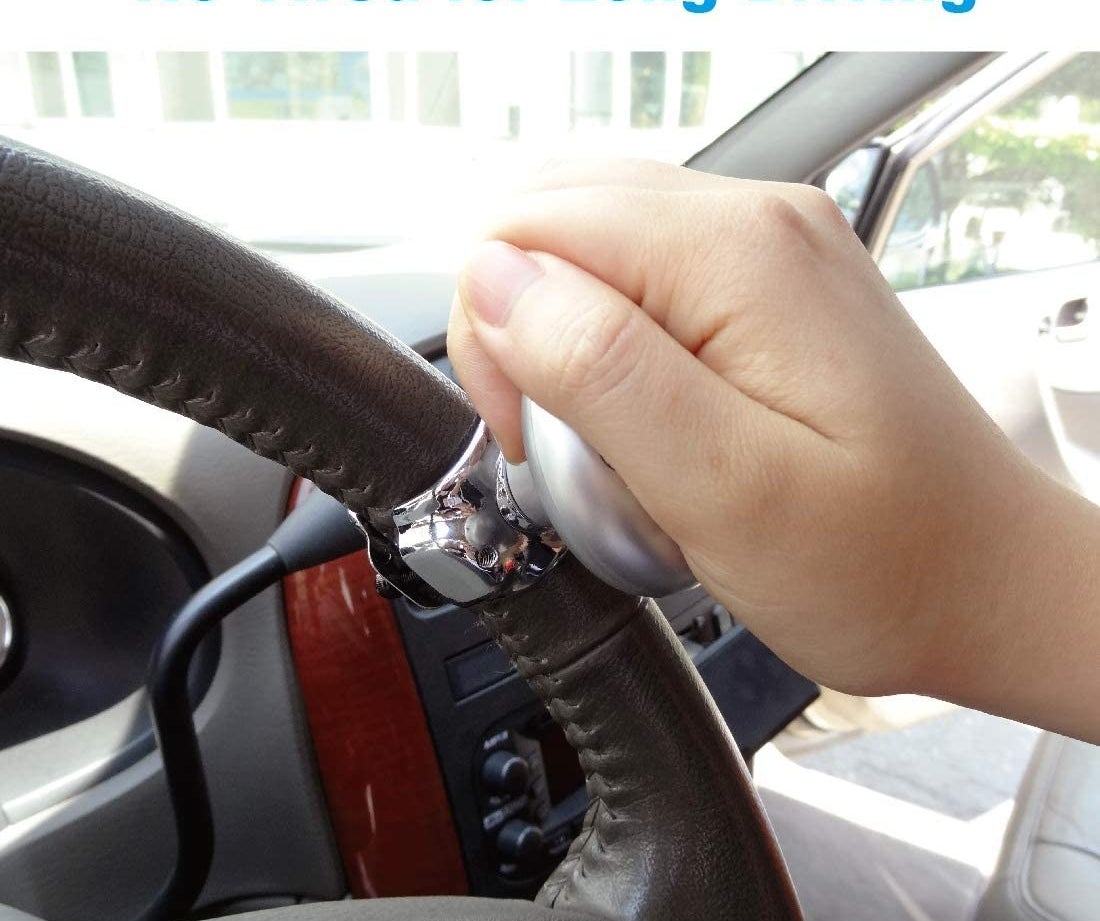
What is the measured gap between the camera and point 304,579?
2.84 ft

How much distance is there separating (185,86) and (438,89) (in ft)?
1.70

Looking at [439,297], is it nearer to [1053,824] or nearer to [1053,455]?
[1053,824]

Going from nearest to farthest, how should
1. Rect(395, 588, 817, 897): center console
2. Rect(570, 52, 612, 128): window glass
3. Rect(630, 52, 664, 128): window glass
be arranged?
Rect(395, 588, 817, 897): center console < Rect(630, 52, 664, 128): window glass < Rect(570, 52, 612, 128): window glass

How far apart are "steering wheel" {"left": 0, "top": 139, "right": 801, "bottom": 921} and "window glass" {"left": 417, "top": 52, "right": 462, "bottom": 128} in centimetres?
144

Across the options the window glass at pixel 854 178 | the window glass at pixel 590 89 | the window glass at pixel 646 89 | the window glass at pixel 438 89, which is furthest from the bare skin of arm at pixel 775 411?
the window glass at pixel 438 89

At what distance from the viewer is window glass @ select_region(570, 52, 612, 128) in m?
1.70

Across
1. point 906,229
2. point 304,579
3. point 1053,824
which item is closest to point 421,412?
point 304,579

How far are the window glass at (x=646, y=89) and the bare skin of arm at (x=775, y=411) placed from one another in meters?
1.23

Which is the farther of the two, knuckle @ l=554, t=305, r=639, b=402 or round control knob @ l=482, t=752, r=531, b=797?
round control knob @ l=482, t=752, r=531, b=797

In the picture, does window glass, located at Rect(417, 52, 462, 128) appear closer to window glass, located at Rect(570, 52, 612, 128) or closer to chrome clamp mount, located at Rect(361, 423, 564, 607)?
window glass, located at Rect(570, 52, 612, 128)

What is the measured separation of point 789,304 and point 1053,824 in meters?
1.01

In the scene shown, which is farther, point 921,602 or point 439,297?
point 439,297

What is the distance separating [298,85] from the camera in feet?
5.94

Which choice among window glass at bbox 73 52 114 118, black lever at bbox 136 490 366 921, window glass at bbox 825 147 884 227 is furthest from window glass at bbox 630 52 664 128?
black lever at bbox 136 490 366 921
